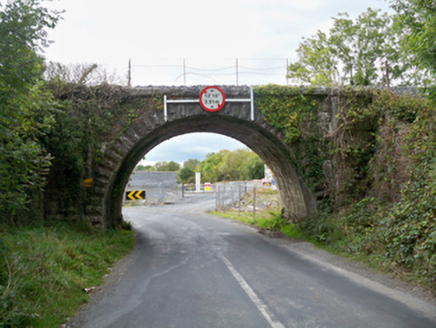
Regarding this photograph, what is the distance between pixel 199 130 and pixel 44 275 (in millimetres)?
11528

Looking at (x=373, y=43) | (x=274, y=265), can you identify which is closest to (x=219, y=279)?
(x=274, y=265)

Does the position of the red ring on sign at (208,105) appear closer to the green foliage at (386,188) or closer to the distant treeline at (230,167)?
the green foliage at (386,188)

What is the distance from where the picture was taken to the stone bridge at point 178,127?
12.8 m

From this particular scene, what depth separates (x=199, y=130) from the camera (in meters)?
17.0

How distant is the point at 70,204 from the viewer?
1259 centimetres

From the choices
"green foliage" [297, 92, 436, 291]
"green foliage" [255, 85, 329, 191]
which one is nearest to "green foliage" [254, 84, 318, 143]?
"green foliage" [255, 85, 329, 191]

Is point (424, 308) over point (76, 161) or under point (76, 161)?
under

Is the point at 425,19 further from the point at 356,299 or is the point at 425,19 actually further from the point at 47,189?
the point at 47,189

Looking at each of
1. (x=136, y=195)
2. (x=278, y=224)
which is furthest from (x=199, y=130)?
(x=278, y=224)

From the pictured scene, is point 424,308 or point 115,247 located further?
point 115,247

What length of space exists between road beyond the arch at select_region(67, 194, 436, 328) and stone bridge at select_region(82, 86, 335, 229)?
133 inches

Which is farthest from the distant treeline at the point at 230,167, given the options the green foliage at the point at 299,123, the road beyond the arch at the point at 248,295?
the road beyond the arch at the point at 248,295

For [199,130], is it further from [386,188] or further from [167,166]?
[167,166]

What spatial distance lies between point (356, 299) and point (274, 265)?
3078 millimetres
